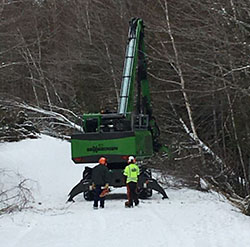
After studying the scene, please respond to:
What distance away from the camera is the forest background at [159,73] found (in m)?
19.6

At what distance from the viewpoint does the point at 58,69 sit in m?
36.2

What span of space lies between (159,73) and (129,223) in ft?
44.1

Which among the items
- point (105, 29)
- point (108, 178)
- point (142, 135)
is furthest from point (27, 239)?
point (105, 29)

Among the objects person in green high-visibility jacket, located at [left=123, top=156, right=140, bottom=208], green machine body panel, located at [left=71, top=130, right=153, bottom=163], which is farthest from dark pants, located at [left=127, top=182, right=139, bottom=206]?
green machine body panel, located at [left=71, top=130, right=153, bottom=163]

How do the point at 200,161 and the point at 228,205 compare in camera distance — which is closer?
the point at 228,205

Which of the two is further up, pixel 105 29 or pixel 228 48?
pixel 105 29

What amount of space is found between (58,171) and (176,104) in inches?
239

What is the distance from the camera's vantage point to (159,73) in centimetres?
2691

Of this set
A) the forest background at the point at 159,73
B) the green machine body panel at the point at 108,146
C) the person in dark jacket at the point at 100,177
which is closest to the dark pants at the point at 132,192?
the person in dark jacket at the point at 100,177

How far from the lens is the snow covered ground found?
39.2 feet

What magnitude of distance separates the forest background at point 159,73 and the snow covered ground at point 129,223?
1534 millimetres

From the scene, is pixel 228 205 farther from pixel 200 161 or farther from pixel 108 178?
pixel 200 161

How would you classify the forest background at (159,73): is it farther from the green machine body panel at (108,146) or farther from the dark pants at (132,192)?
the dark pants at (132,192)

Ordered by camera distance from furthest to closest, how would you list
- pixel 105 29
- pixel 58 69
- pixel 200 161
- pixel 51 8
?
pixel 51 8 → pixel 58 69 → pixel 105 29 → pixel 200 161
